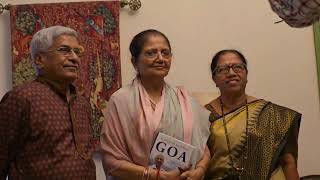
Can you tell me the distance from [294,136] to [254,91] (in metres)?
0.66

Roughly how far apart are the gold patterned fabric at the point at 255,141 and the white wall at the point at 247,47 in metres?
0.59

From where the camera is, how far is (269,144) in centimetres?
209

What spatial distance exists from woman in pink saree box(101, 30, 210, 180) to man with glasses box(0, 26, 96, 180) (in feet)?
0.43

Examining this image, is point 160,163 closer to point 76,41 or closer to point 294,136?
point 76,41

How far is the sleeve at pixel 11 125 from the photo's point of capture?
63.6 inches

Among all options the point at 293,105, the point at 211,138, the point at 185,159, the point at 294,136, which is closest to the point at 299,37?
the point at 293,105

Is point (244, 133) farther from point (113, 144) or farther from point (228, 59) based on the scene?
point (113, 144)

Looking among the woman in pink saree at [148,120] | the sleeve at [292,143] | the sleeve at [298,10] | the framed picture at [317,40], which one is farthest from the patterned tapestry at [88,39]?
the sleeve at [298,10]

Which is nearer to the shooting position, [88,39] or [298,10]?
[298,10]

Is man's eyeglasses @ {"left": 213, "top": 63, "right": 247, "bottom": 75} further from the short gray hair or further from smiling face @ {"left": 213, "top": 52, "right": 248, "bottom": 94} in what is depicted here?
the short gray hair

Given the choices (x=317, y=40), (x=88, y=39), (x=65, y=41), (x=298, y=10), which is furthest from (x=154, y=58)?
(x=317, y=40)

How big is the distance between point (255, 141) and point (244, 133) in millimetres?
65

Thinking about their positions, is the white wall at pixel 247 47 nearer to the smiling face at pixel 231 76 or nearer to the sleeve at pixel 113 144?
the smiling face at pixel 231 76

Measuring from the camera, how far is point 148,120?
1.85 metres
